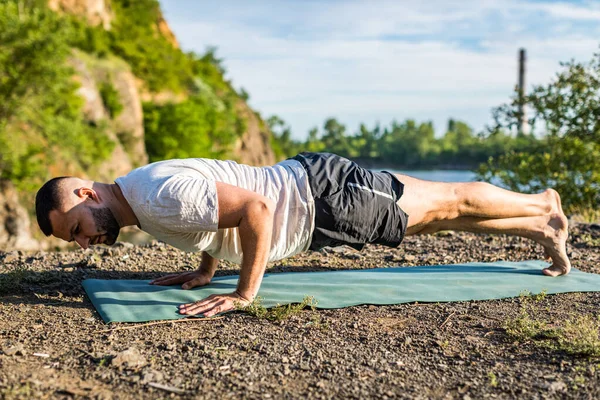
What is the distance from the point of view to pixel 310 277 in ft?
13.9

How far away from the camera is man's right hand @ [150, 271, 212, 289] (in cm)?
388

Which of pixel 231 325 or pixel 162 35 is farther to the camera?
pixel 162 35

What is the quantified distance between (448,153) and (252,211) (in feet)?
142

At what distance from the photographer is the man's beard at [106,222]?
3.13 m

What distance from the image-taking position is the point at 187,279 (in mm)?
3953

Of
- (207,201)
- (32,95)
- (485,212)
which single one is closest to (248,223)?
(207,201)

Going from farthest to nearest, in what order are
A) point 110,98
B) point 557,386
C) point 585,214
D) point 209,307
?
point 110,98
point 585,214
point 209,307
point 557,386

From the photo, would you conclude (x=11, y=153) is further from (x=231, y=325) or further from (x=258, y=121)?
(x=258, y=121)

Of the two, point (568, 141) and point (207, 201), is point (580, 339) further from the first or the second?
point (568, 141)

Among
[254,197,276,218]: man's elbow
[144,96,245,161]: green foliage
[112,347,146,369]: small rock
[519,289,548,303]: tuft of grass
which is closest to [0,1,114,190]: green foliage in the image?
[144,96,245,161]: green foliage

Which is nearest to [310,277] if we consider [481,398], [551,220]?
[551,220]

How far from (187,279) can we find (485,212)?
6.40 feet

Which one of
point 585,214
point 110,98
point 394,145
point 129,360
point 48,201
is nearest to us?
point 129,360

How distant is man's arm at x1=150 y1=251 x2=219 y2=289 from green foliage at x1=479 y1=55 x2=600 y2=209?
6.53 m
